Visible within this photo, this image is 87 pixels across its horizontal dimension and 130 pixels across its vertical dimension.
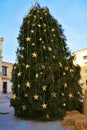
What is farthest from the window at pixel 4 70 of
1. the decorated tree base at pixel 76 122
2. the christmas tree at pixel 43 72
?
the decorated tree base at pixel 76 122

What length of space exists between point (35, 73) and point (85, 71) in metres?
32.4

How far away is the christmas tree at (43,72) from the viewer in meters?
7.27

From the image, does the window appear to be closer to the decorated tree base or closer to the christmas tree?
the christmas tree

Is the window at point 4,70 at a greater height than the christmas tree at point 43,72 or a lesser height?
greater

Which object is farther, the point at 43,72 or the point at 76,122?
the point at 43,72

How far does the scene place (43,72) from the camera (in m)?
7.38

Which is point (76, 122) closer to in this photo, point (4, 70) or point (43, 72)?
point (43, 72)

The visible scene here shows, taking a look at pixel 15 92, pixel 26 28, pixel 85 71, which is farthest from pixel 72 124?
pixel 85 71

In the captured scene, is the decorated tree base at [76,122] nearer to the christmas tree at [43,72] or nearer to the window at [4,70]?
the christmas tree at [43,72]

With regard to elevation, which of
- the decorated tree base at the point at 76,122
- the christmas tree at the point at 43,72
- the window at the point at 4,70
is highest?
the window at the point at 4,70

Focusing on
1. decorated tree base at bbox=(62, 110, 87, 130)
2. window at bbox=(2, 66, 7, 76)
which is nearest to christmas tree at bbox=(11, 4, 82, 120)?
decorated tree base at bbox=(62, 110, 87, 130)

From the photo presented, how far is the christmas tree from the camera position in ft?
23.9

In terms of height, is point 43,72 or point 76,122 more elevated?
point 43,72

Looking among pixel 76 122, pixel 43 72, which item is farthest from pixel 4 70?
pixel 76 122
